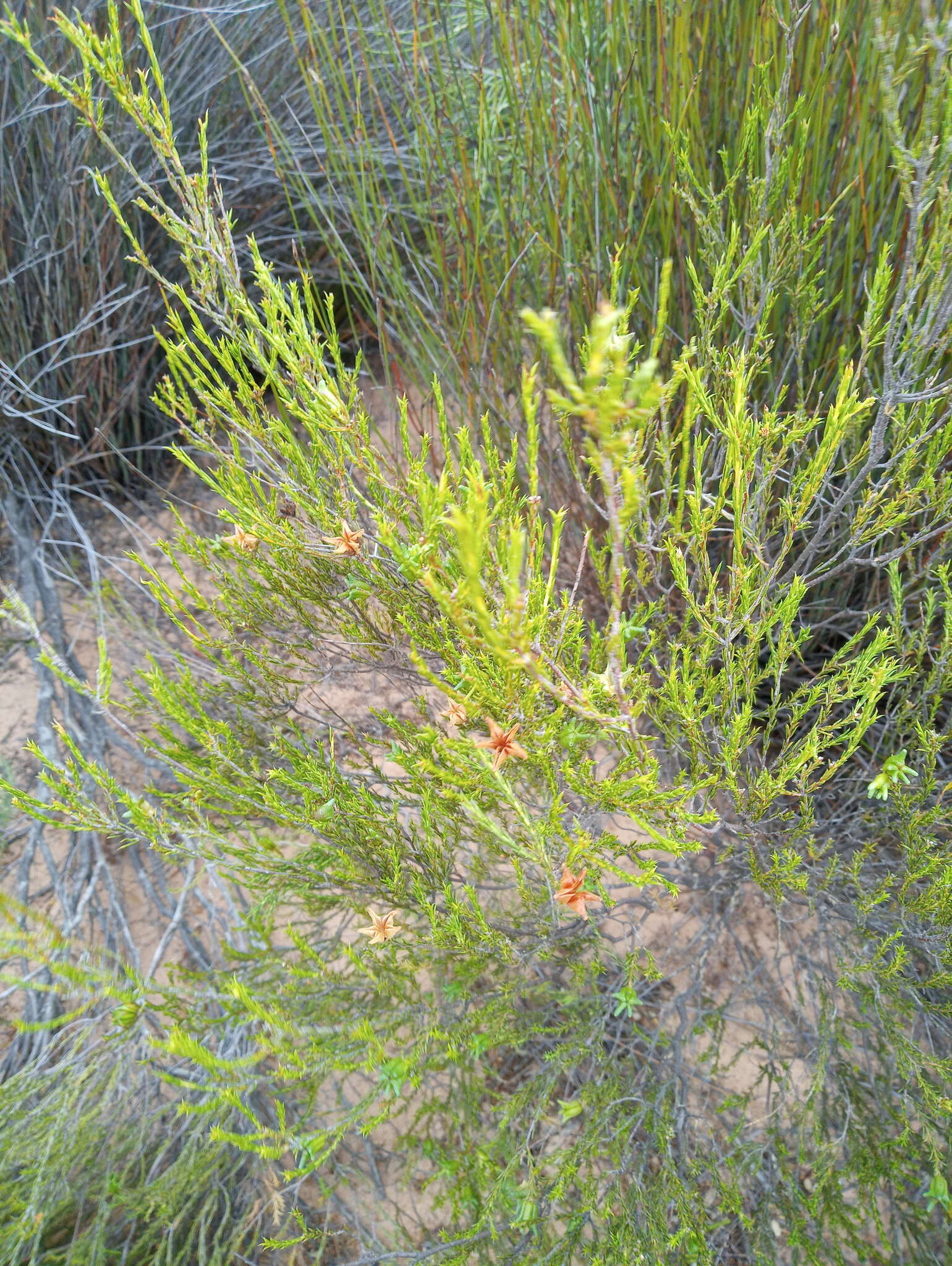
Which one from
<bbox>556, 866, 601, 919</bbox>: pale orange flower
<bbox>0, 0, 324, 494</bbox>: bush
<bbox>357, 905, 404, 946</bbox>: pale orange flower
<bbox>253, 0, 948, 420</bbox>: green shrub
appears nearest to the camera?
<bbox>556, 866, 601, 919</bbox>: pale orange flower

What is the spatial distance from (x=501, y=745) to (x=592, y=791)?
24cm

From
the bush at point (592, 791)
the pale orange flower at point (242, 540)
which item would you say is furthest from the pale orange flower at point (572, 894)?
the pale orange flower at point (242, 540)

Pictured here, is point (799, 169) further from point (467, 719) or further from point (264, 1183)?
point (264, 1183)

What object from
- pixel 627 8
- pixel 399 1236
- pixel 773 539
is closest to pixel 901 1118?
pixel 399 1236

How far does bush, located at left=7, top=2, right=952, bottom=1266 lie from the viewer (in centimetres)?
116

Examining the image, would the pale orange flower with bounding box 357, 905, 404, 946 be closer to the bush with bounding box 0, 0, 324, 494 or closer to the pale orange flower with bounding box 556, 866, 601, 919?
the pale orange flower with bounding box 556, 866, 601, 919

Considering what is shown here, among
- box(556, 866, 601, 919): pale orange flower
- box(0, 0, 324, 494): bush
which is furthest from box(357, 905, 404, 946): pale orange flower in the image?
box(0, 0, 324, 494): bush

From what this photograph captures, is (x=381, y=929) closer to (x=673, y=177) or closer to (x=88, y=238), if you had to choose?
(x=673, y=177)

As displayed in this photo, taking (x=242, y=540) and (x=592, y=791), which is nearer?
(x=592, y=791)

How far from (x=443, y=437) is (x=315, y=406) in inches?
11.8

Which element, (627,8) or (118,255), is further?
(118,255)

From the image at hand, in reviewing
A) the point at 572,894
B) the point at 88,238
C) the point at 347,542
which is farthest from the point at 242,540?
the point at 88,238

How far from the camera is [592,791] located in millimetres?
1202

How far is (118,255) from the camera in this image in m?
2.77
